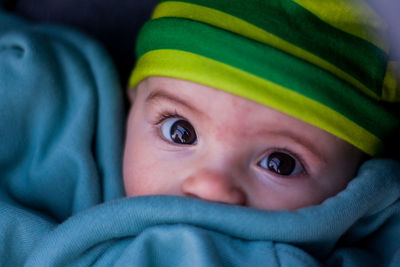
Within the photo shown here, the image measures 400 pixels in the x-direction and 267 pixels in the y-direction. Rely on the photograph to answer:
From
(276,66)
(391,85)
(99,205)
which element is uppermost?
(391,85)

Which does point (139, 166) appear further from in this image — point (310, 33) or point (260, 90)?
point (310, 33)

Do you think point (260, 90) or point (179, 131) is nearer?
point (260, 90)

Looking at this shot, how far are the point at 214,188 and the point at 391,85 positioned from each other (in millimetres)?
387

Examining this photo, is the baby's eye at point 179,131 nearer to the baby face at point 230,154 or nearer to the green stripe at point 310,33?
the baby face at point 230,154

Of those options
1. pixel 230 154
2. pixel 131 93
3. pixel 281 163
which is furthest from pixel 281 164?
pixel 131 93

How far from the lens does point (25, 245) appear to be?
89 cm

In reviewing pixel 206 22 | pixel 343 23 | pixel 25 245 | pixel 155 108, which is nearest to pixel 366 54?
pixel 343 23

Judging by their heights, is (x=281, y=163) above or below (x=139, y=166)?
above

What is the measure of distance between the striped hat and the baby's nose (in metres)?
0.15

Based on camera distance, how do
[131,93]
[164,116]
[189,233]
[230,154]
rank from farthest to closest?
[131,93]
[164,116]
[230,154]
[189,233]

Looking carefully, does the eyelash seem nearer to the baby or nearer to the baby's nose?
the baby

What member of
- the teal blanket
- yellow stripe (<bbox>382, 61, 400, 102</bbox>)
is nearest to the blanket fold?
the teal blanket

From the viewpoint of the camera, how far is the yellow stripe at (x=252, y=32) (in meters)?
0.88

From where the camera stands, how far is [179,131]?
0.98 m
